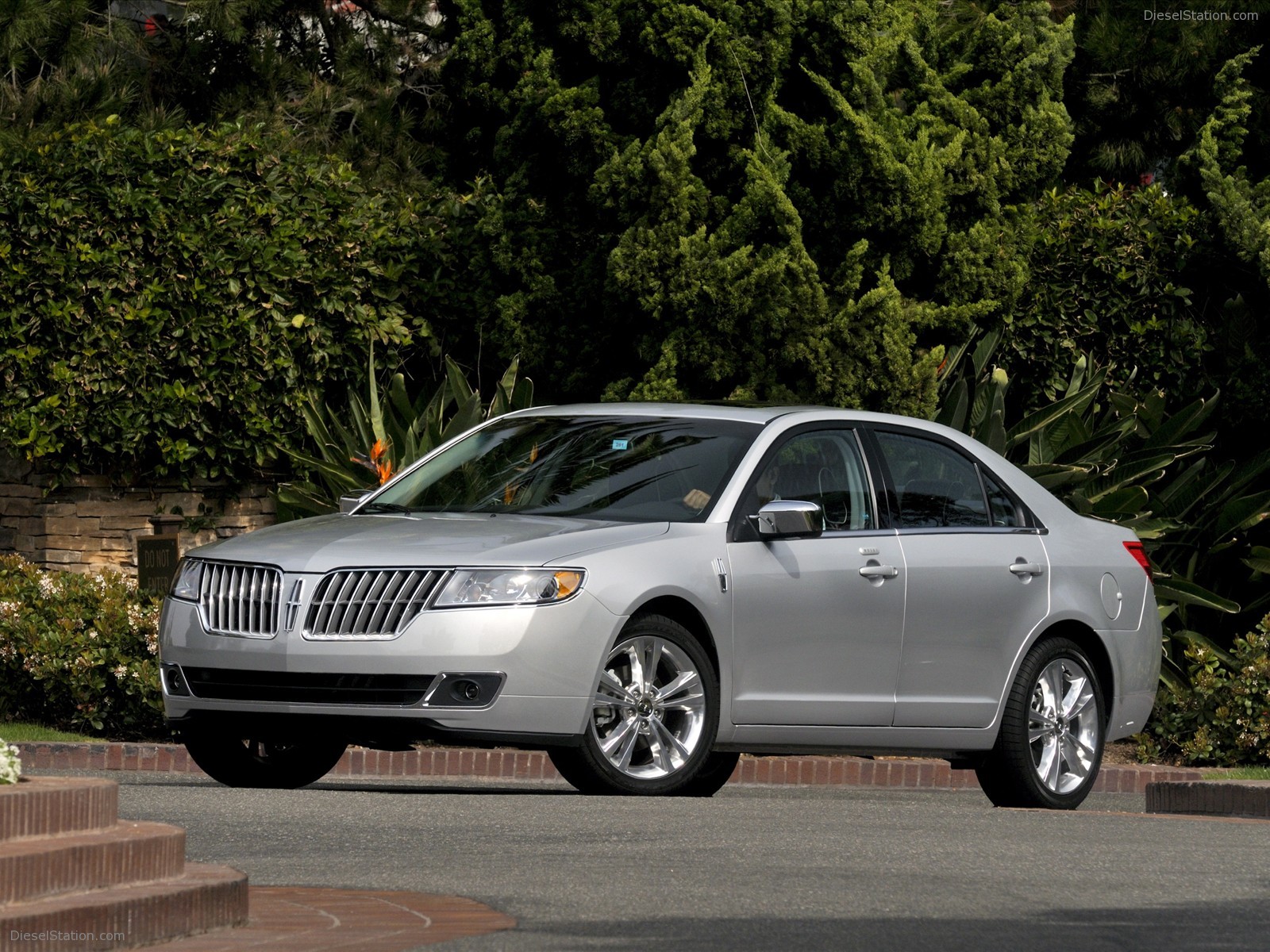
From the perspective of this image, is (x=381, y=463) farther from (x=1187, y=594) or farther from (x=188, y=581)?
(x=188, y=581)

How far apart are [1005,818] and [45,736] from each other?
668 centimetres

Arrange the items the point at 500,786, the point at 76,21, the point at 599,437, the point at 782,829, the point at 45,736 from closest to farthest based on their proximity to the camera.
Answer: the point at 782,829 < the point at 599,437 < the point at 500,786 < the point at 45,736 < the point at 76,21

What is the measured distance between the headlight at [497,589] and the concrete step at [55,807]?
2462mm

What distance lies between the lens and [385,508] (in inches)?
394

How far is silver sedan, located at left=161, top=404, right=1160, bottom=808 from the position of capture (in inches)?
336

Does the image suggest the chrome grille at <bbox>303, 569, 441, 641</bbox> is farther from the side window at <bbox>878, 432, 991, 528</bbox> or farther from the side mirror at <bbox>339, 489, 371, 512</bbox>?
the side window at <bbox>878, 432, 991, 528</bbox>

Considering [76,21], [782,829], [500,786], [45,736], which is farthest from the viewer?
[76,21]

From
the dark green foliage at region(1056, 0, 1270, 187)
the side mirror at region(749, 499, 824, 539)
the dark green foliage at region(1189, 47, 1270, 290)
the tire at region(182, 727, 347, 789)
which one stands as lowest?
the tire at region(182, 727, 347, 789)

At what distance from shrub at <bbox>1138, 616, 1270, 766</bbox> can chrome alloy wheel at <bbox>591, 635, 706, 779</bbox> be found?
581 centimetres

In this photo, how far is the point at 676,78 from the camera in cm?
1703

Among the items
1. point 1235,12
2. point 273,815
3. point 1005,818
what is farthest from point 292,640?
point 1235,12

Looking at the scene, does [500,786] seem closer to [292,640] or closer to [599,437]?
[599,437]

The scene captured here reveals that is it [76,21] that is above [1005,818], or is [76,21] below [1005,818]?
above

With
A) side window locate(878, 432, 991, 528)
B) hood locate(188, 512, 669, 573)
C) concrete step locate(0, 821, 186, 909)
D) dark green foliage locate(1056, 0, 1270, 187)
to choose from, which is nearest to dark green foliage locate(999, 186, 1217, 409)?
dark green foliage locate(1056, 0, 1270, 187)
